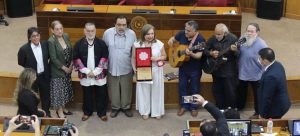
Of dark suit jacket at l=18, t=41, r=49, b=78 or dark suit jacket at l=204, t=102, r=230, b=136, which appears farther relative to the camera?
dark suit jacket at l=18, t=41, r=49, b=78

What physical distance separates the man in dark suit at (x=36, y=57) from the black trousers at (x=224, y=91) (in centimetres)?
224

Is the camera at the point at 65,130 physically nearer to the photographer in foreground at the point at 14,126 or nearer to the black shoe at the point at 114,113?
the photographer in foreground at the point at 14,126

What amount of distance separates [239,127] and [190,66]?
69.2 inches

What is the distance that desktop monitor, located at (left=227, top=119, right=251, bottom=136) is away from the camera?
6197 millimetres

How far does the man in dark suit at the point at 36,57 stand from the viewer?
7345 mm

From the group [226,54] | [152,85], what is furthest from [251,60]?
[152,85]

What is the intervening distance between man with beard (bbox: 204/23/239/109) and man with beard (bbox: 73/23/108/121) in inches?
53.9

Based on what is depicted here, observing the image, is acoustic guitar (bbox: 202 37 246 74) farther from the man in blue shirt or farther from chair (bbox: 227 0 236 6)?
chair (bbox: 227 0 236 6)

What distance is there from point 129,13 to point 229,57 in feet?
7.39

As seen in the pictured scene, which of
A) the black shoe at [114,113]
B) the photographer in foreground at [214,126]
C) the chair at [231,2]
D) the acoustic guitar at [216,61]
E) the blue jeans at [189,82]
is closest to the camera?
the photographer in foreground at [214,126]

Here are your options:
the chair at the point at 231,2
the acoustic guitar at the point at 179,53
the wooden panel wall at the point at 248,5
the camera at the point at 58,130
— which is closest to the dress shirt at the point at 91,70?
the acoustic guitar at the point at 179,53

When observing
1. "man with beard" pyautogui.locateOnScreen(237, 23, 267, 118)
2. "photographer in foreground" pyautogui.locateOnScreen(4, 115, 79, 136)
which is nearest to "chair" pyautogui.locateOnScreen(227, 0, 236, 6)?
"man with beard" pyautogui.locateOnScreen(237, 23, 267, 118)

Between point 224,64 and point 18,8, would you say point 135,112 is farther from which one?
point 18,8

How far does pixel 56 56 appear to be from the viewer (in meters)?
7.61
